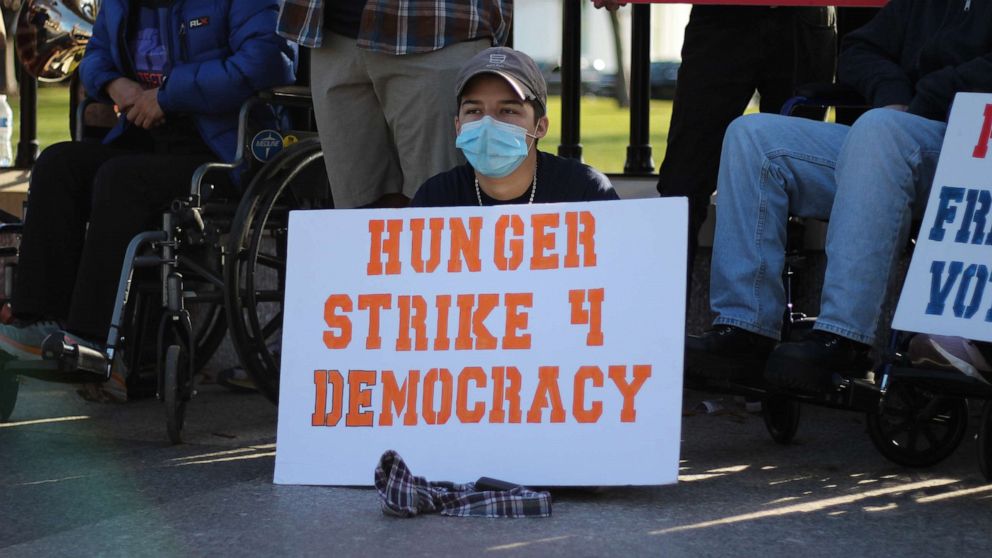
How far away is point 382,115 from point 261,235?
0.50 metres

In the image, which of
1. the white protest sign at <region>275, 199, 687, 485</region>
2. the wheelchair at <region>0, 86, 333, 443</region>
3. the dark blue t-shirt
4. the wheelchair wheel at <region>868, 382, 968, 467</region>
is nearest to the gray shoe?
the wheelchair at <region>0, 86, 333, 443</region>

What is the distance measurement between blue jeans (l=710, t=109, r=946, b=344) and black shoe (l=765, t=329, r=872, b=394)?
0.03m

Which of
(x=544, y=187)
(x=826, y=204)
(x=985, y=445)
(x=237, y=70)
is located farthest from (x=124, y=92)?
(x=985, y=445)

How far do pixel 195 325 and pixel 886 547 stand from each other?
316 cm

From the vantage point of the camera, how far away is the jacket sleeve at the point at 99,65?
500 cm

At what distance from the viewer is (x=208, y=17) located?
4855 millimetres

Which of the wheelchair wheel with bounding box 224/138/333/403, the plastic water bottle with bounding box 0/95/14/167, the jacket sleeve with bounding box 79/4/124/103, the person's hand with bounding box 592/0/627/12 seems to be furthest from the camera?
the plastic water bottle with bounding box 0/95/14/167

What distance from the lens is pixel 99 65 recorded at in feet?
16.5

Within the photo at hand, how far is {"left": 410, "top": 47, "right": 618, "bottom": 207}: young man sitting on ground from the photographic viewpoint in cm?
394

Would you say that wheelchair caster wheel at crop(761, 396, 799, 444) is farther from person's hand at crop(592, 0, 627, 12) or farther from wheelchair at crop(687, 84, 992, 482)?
person's hand at crop(592, 0, 627, 12)

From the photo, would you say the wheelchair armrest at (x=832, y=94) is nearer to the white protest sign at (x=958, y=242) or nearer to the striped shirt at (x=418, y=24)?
the white protest sign at (x=958, y=242)

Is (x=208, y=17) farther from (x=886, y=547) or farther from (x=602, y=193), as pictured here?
(x=886, y=547)

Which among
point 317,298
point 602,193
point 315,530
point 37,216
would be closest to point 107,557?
point 315,530

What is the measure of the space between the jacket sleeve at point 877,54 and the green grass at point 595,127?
9.91 meters
